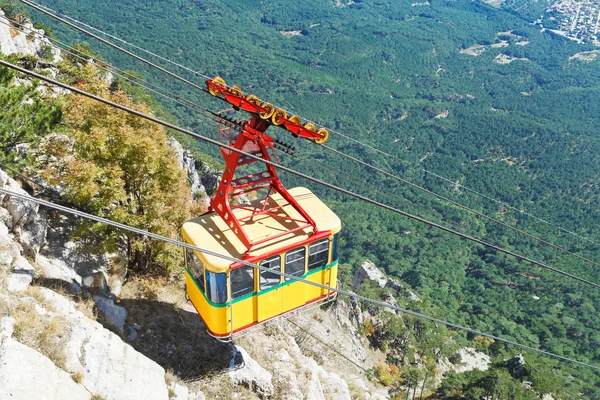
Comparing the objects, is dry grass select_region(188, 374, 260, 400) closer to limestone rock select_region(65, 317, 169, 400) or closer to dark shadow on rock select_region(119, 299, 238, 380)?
dark shadow on rock select_region(119, 299, 238, 380)

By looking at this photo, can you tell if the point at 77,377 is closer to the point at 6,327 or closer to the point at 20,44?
the point at 6,327

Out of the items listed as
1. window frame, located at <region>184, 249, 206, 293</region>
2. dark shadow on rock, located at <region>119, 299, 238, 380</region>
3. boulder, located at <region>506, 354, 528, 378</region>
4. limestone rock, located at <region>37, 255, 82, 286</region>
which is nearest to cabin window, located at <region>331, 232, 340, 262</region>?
window frame, located at <region>184, 249, 206, 293</region>

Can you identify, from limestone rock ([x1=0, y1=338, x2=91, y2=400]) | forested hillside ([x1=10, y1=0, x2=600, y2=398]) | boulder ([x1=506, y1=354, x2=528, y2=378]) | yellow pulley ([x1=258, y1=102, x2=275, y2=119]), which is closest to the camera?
limestone rock ([x1=0, y1=338, x2=91, y2=400])

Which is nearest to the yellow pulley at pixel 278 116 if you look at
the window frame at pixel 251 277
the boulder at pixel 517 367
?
the window frame at pixel 251 277

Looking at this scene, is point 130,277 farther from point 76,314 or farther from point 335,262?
point 335,262

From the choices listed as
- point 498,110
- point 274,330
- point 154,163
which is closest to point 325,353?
point 274,330
